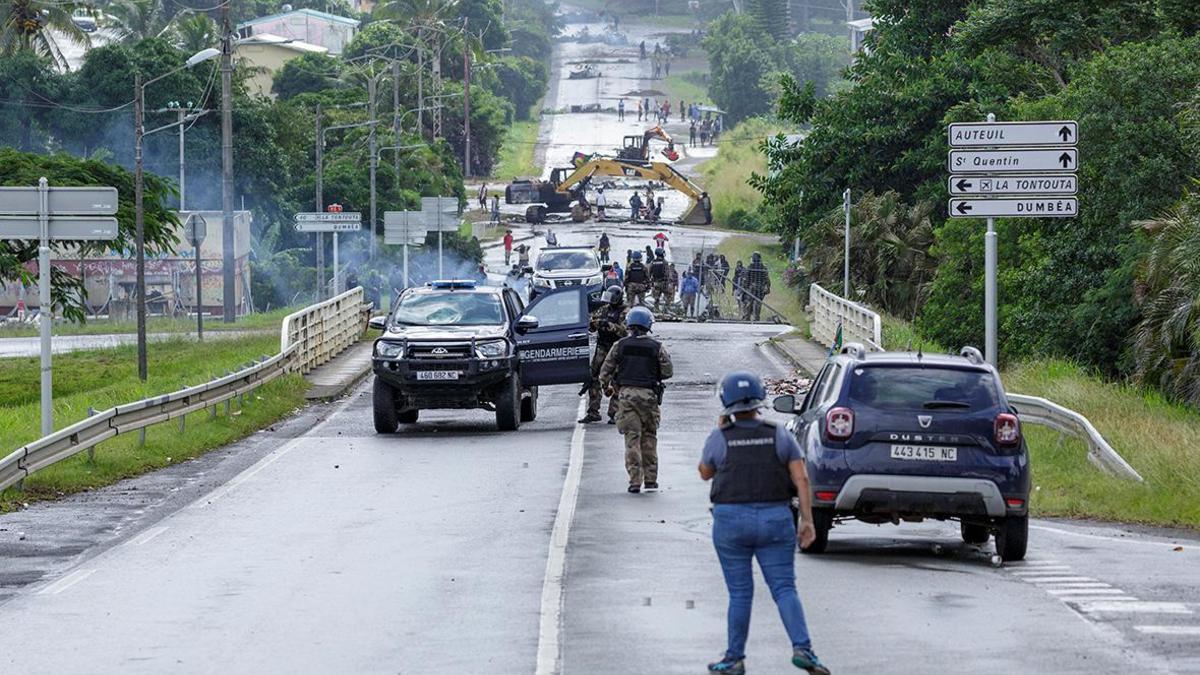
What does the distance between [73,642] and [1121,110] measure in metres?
25.2

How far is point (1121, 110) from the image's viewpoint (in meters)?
32.7

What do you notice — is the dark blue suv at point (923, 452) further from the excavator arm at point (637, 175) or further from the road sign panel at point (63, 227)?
the excavator arm at point (637, 175)

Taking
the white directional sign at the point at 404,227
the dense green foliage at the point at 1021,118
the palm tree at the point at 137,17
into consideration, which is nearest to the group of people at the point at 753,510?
the dense green foliage at the point at 1021,118

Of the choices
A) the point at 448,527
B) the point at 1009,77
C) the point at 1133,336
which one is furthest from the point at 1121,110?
the point at 448,527

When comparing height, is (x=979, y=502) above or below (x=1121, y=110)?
below

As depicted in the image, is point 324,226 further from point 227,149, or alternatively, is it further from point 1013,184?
point 1013,184

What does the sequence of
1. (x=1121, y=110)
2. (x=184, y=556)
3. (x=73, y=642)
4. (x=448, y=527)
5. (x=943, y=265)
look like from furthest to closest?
(x=943, y=265) < (x=1121, y=110) < (x=448, y=527) < (x=184, y=556) < (x=73, y=642)

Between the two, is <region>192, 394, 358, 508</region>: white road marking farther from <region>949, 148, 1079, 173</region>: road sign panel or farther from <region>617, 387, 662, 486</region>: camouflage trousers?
<region>949, 148, 1079, 173</region>: road sign panel

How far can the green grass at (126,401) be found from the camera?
21.1m

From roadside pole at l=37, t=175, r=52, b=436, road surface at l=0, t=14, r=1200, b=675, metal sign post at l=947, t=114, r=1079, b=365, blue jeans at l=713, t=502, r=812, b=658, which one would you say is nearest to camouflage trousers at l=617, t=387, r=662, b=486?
road surface at l=0, t=14, r=1200, b=675

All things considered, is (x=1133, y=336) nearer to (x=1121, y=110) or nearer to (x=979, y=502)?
(x=1121, y=110)

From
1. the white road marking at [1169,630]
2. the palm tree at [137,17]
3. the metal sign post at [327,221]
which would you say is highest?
the palm tree at [137,17]

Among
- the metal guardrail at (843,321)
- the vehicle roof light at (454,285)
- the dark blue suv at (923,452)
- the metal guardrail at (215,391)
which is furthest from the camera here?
the metal guardrail at (843,321)

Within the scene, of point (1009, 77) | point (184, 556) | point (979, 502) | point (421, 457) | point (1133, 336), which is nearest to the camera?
point (979, 502)
